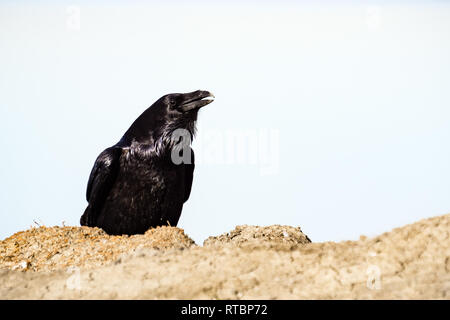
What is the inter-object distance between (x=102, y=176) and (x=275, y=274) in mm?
4671

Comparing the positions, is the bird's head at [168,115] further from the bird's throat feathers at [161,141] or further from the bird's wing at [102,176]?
the bird's wing at [102,176]

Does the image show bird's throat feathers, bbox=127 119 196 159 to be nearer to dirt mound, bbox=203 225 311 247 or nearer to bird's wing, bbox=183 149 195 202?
bird's wing, bbox=183 149 195 202

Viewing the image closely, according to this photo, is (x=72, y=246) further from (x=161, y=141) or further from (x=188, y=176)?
(x=188, y=176)

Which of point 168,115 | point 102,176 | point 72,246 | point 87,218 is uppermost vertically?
point 168,115

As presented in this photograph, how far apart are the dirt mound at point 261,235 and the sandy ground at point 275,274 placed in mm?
2654

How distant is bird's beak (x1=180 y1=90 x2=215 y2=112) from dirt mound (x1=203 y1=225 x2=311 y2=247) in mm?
2134

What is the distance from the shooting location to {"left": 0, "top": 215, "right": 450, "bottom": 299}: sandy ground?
4.57m

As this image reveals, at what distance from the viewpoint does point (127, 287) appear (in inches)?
190

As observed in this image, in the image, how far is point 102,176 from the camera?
28.9 feet

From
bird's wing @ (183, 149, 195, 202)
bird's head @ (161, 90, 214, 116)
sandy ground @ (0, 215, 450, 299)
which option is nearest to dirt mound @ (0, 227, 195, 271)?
sandy ground @ (0, 215, 450, 299)

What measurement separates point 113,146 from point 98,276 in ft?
14.1

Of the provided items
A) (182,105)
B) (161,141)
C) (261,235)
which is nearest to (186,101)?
(182,105)

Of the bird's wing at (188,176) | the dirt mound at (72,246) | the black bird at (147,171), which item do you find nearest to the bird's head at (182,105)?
the black bird at (147,171)

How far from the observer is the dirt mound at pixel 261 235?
27.7ft
